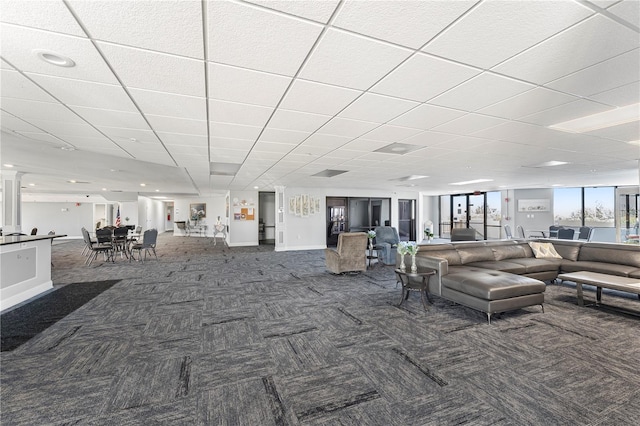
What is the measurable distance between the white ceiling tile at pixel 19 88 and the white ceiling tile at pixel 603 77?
4.45 meters

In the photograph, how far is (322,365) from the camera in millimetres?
2521

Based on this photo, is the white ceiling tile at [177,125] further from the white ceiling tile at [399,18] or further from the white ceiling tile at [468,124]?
the white ceiling tile at [468,124]

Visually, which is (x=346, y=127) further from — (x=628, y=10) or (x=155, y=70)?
(x=628, y=10)

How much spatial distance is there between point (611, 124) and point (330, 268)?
5202 millimetres

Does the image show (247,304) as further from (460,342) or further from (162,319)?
(460,342)

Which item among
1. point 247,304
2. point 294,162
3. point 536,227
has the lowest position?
point 247,304

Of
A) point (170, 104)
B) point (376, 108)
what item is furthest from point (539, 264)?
point (170, 104)

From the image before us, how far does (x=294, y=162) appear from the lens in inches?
234

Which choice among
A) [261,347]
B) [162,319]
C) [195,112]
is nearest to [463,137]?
[195,112]

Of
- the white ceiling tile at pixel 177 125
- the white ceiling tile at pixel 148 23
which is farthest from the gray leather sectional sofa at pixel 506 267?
the white ceiling tile at pixel 148 23

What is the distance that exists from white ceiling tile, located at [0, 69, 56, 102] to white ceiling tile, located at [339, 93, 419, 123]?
2.82 meters

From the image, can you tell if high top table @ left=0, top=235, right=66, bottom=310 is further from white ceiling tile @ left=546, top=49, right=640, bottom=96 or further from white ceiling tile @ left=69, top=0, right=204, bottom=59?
white ceiling tile @ left=546, top=49, right=640, bottom=96

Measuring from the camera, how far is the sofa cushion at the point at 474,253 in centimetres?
526

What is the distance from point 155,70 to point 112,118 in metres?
1.58
